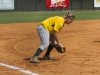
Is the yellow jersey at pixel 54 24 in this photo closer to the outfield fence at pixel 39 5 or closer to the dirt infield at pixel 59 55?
the dirt infield at pixel 59 55

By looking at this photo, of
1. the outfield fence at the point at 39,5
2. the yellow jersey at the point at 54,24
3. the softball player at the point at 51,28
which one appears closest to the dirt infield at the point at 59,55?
the softball player at the point at 51,28

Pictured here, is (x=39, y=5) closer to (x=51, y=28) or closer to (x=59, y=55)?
(x=59, y=55)

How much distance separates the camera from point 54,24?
874cm

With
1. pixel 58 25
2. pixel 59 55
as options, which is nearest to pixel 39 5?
pixel 59 55

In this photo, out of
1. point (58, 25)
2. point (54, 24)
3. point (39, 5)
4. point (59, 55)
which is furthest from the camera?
point (39, 5)

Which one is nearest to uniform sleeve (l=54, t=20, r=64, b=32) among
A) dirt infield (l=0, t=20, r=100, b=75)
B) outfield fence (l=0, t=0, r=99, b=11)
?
dirt infield (l=0, t=20, r=100, b=75)

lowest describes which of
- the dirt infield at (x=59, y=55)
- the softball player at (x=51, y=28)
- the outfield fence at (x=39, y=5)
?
the dirt infield at (x=59, y=55)

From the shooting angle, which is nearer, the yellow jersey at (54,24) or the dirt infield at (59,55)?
the dirt infield at (59,55)

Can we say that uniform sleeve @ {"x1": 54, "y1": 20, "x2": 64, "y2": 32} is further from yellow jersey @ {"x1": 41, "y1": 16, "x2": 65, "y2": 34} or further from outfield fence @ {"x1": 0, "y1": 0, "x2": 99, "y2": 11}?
outfield fence @ {"x1": 0, "y1": 0, "x2": 99, "y2": 11}

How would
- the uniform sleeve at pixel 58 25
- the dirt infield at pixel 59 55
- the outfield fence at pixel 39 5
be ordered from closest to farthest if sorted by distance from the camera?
the dirt infield at pixel 59 55 → the uniform sleeve at pixel 58 25 → the outfield fence at pixel 39 5

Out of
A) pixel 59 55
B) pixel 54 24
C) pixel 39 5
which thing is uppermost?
pixel 39 5

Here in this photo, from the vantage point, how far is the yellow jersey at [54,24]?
8.56m

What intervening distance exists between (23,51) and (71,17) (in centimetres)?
281

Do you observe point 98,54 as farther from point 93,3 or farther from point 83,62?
point 93,3
